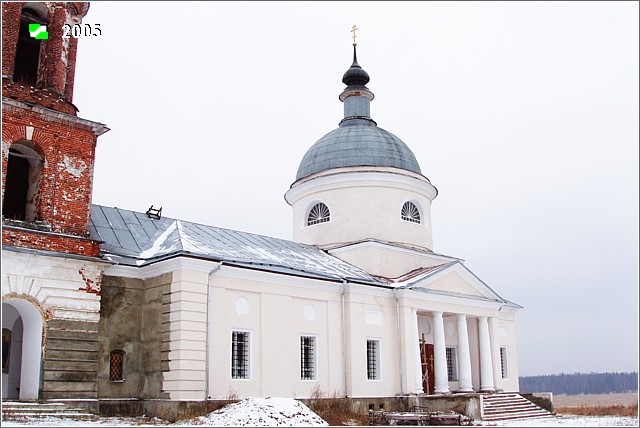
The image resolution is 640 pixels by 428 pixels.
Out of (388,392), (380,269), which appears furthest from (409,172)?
(388,392)

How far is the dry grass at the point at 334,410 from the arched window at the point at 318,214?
8356mm

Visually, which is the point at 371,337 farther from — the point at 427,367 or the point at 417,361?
the point at 427,367

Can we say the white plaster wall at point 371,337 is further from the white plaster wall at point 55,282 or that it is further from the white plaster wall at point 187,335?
the white plaster wall at point 55,282

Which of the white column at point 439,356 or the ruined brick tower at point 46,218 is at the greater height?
the ruined brick tower at point 46,218

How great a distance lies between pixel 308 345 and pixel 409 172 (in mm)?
9337

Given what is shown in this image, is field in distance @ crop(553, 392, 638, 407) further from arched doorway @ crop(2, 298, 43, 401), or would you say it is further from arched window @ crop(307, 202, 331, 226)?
arched doorway @ crop(2, 298, 43, 401)

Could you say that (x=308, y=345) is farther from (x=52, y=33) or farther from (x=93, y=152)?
(x=52, y=33)

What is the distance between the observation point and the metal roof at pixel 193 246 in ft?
59.7

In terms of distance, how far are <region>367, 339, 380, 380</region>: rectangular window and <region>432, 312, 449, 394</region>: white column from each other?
2444 mm

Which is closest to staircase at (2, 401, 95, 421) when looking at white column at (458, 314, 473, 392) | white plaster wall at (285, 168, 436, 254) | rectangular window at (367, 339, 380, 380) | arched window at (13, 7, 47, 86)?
arched window at (13, 7, 47, 86)

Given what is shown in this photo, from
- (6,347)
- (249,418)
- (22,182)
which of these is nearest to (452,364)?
(249,418)

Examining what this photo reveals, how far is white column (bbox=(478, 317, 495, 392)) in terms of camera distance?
24766mm

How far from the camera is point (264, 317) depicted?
18.7m

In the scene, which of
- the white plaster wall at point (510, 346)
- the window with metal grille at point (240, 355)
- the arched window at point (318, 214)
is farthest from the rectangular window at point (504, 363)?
the window with metal grille at point (240, 355)
